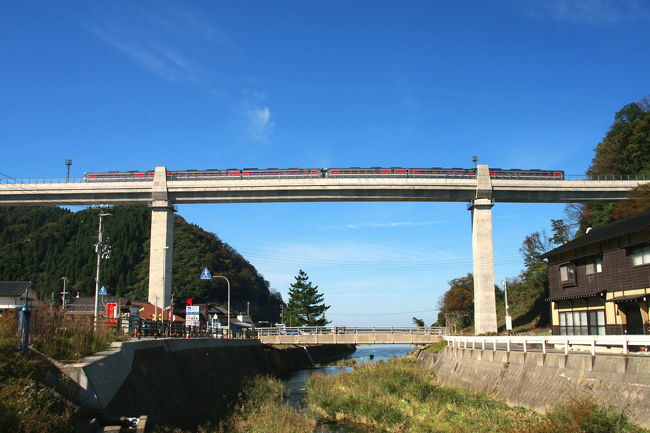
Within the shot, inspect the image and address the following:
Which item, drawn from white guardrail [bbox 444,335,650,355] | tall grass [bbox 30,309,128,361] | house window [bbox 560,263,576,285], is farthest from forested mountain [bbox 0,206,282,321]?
tall grass [bbox 30,309,128,361]

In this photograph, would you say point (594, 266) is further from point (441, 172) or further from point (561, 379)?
point (441, 172)

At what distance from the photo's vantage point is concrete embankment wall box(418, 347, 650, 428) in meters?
14.5

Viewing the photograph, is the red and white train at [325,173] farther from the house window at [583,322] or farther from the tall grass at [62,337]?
the tall grass at [62,337]

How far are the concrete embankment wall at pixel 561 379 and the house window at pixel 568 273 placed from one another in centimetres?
1147

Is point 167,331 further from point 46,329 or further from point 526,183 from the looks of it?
point 526,183

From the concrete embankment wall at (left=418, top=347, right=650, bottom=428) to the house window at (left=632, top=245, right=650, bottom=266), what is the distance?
995 cm

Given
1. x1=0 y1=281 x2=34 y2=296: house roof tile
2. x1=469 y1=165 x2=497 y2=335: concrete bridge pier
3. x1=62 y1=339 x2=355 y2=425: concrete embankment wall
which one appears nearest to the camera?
x1=62 y1=339 x2=355 y2=425: concrete embankment wall

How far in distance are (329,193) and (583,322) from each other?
27463 mm

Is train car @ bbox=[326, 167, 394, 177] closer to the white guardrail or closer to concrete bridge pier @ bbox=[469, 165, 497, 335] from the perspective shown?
concrete bridge pier @ bbox=[469, 165, 497, 335]

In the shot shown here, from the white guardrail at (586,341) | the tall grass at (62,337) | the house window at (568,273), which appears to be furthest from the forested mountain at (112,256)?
the tall grass at (62,337)

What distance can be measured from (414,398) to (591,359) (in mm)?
11046

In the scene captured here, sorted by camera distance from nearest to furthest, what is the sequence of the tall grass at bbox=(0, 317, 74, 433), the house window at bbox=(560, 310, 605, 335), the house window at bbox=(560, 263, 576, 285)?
the tall grass at bbox=(0, 317, 74, 433)
the house window at bbox=(560, 310, 605, 335)
the house window at bbox=(560, 263, 576, 285)

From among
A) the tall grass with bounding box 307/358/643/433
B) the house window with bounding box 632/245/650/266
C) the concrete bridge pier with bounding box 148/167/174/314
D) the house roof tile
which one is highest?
the concrete bridge pier with bounding box 148/167/174/314

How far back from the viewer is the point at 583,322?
34.7m
